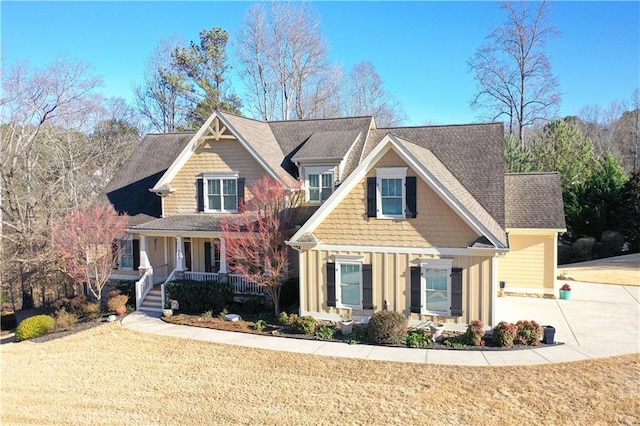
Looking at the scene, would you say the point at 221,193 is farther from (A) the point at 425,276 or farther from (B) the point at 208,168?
(A) the point at 425,276

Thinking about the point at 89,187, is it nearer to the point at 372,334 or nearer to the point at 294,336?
the point at 294,336

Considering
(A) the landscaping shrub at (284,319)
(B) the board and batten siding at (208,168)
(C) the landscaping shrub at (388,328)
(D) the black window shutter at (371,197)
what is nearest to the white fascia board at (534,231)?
(D) the black window shutter at (371,197)

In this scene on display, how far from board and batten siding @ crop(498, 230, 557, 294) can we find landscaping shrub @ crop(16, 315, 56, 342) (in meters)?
19.1

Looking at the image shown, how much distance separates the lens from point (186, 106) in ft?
149

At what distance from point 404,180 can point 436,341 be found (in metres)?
5.35

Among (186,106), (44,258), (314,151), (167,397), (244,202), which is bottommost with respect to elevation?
(167,397)

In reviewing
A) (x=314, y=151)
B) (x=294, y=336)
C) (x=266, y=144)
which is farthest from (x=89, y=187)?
(x=294, y=336)

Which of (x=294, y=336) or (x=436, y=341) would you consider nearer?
(x=436, y=341)

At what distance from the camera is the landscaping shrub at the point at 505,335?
13.7 meters

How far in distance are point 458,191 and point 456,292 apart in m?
3.68

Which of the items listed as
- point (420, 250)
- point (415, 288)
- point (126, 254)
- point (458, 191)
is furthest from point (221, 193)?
point (458, 191)

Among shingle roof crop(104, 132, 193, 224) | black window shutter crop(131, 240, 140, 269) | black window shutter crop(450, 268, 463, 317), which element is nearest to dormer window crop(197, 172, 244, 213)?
shingle roof crop(104, 132, 193, 224)

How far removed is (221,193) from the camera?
2105cm

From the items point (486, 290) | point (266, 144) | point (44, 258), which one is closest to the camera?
point (486, 290)
